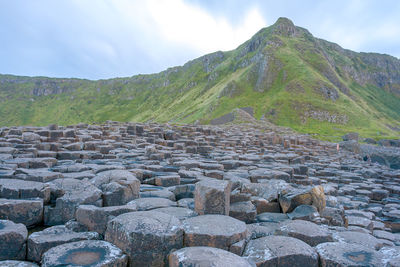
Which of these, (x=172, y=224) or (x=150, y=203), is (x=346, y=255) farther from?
(x=150, y=203)

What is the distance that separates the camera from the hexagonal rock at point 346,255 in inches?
119

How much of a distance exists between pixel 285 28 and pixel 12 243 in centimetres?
10726

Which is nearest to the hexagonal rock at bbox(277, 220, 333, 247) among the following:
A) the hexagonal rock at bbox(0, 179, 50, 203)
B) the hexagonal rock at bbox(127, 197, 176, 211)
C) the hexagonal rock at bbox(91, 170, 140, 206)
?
the hexagonal rock at bbox(127, 197, 176, 211)

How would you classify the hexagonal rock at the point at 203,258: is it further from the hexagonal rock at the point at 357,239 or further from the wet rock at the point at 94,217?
the hexagonal rock at the point at 357,239

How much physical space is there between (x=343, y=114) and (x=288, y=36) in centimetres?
4974

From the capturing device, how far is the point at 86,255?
2.84 meters

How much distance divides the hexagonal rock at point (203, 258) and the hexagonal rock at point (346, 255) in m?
0.96

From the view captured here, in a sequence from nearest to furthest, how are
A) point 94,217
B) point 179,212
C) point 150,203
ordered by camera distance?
point 94,217
point 179,212
point 150,203

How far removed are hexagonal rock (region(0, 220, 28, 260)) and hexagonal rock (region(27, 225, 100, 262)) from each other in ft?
0.24

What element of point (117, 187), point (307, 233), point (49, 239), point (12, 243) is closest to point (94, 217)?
point (49, 239)

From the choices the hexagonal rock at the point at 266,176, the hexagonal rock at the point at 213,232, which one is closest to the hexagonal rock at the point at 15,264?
the hexagonal rock at the point at 213,232

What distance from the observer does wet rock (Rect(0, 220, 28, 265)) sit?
118 inches

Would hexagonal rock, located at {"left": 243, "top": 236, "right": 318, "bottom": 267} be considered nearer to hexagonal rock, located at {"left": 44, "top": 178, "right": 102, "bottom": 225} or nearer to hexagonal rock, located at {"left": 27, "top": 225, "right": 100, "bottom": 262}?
hexagonal rock, located at {"left": 27, "top": 225, "right": 100, "bottom": 262}

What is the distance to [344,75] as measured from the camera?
104 meters
